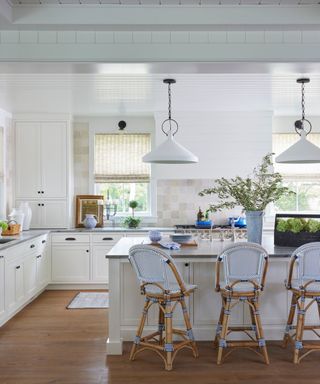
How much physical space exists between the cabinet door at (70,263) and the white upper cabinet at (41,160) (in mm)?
837

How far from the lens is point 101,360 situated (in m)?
3.72

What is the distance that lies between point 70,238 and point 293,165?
12.0ft

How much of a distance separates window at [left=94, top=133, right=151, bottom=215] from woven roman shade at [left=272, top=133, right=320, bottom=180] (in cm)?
205

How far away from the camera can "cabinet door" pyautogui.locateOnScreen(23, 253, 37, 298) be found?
5.35 meters

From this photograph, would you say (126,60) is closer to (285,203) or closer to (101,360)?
(101,360)

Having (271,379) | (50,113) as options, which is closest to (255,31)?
(271,379)

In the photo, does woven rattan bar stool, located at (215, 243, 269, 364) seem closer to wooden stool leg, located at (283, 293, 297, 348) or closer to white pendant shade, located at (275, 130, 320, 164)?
wooden stool leg, located at (283, 293, 297, 348)

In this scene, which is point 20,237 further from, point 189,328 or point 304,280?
point 304,280

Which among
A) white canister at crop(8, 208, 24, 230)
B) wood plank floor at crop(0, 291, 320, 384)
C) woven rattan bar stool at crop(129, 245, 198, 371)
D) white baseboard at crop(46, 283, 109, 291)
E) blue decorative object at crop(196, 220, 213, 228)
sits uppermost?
white canister at crop(8, 208, 24, 230)

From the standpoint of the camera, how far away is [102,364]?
3.63 meters

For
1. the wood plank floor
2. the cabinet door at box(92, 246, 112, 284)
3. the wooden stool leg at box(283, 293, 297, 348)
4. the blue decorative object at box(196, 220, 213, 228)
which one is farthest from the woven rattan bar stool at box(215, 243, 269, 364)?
the cabinet door at box(92, 246, 112, 284)

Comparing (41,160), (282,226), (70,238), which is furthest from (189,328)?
(41,160)

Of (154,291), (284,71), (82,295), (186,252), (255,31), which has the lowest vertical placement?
(82,295)

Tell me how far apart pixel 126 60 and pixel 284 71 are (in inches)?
52.2
